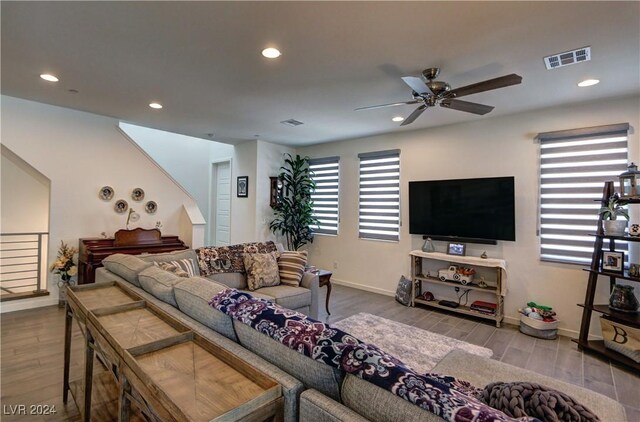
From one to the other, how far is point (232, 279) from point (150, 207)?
7.96 feet

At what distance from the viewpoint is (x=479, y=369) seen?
173cm

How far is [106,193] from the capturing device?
446cm

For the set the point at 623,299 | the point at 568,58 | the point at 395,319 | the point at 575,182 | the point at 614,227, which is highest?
the point at 568,58

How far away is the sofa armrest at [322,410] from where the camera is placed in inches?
35.7

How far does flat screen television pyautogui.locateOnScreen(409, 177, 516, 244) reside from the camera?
150 inches

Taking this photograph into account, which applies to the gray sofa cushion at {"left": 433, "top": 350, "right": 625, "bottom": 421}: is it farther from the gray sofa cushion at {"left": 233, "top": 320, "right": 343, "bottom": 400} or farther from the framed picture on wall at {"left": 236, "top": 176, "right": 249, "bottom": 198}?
the framed picture on wall at {"left": 236, "top": 176, "right": 249, "bottom": 198}

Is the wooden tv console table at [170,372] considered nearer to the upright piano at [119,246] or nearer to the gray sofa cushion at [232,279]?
the gray sofa cushion at [232,279]

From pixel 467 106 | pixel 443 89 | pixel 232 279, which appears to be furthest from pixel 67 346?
pixel 467 106

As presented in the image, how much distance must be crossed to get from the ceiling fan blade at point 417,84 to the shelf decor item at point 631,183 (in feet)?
6.72

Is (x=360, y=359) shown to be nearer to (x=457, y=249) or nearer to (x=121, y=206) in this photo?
(x=457, y=249)

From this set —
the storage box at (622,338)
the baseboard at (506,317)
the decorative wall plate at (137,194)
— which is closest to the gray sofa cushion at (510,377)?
the storage box at (622,338)

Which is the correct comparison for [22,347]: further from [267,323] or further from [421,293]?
[421,293]

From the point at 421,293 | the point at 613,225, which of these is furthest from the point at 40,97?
the point at 613,225

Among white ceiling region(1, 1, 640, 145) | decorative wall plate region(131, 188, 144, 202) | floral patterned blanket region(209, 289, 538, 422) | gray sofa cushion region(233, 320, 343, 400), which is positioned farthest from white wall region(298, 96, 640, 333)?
gray sofa cushion region(233, 320, 343, 400)
